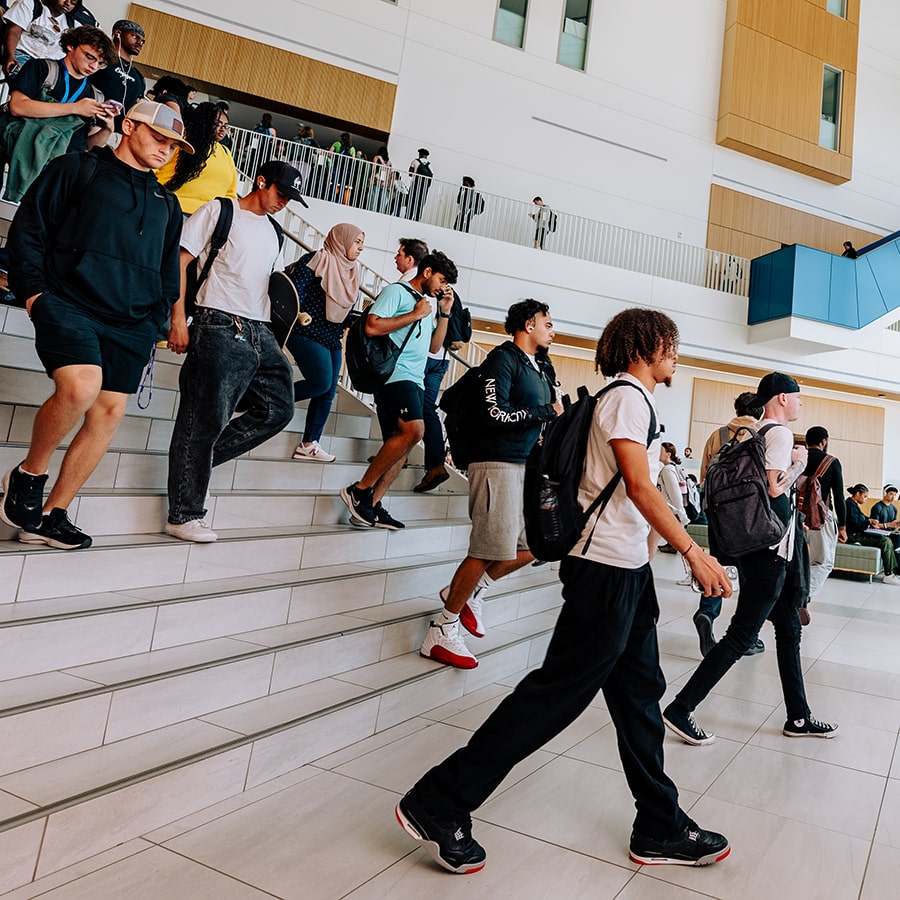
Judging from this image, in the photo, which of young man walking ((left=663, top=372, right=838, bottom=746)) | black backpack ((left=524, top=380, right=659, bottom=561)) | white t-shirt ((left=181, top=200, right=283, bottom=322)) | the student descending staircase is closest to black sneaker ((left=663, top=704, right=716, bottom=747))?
young man walking ((left=663, top=372, right=838, bottom=746))

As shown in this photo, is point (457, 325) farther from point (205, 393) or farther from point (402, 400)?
point (205, 393)

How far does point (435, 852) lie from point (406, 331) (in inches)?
100

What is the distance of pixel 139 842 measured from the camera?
1.82 m

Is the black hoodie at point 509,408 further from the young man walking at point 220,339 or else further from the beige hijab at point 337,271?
the beige hijab at point 337,271

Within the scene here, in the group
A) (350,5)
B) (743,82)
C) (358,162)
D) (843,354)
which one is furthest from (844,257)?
(350,5)

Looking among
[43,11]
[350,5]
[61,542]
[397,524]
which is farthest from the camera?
[350,5]

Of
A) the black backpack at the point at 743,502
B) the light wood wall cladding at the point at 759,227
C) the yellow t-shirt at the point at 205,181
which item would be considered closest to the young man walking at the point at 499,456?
the black backpack at the point at 743,502

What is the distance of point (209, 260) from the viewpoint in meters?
2.94

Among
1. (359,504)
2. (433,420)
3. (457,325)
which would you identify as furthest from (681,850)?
(457,325)

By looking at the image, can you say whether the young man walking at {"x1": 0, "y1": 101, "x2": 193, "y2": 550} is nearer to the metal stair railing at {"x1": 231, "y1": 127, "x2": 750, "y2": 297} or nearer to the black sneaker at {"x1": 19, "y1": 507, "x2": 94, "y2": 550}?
the black sneaker at {"x1": 19, "y1": 507, "x2": 94, "y2": 550}

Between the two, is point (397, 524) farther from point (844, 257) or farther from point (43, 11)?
point (844, 257)

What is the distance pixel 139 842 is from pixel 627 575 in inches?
58.4

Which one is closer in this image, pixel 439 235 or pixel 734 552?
pixel 734 552

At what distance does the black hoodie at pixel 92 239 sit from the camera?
2.28 meters
